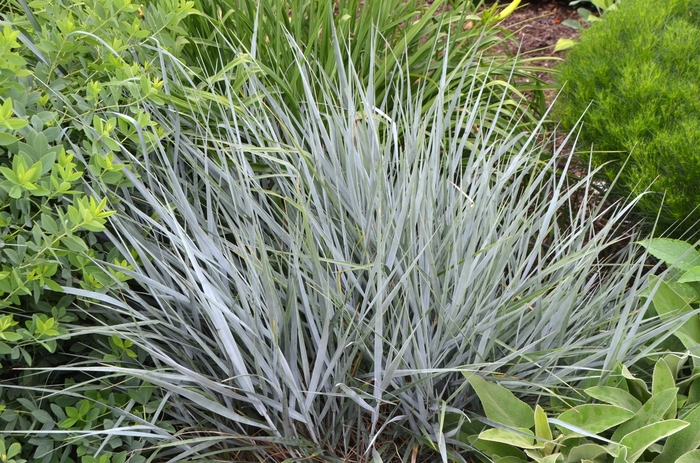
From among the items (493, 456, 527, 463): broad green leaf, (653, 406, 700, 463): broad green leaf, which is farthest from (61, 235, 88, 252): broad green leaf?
(653, 406, 700, 463): broad green leaf

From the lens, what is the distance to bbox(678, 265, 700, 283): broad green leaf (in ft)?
6.02

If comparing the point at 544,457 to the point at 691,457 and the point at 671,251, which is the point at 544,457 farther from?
the point at 671,251

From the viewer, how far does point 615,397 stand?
1542mm

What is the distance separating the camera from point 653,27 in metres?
2.59

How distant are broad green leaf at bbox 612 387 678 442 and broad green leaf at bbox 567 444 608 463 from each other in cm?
9

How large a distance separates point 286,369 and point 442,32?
1.92m

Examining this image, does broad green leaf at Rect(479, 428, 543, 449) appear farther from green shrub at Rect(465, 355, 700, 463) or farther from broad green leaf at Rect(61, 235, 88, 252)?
broad green leaf at Rect(61, 235, 88, 252)

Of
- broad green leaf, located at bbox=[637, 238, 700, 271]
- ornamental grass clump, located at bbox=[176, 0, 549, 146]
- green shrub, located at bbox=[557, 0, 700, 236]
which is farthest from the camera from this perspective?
ornamental grass clump, located at bbox=[176, 0, 549, 146]

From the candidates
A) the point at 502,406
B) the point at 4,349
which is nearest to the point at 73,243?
the point at 4,349

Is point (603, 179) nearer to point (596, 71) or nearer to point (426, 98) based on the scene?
point (596, 71)

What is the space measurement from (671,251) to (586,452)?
0.76 meters

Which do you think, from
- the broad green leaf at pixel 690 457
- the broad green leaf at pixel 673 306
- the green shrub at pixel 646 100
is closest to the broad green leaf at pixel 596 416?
the broad green leaf at pixel 690 457

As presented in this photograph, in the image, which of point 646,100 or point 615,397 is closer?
point 615,397

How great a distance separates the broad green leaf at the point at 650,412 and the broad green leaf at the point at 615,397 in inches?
1.1
